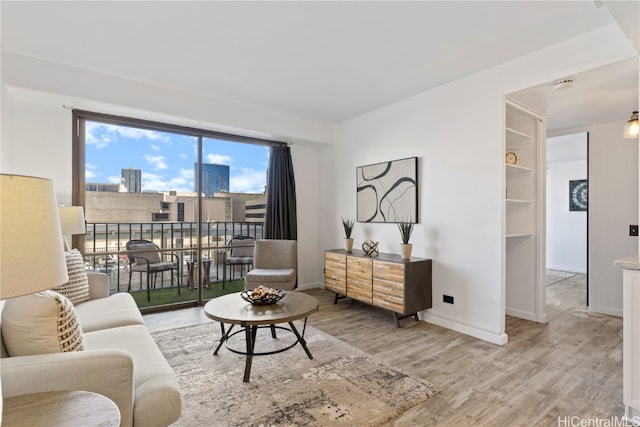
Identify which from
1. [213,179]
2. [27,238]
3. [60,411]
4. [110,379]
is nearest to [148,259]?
[213,179]

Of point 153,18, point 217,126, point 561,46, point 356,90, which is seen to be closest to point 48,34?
point 153,18

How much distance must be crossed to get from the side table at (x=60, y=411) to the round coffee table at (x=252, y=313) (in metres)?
1.20

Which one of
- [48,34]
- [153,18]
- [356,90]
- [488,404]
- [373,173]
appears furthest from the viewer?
[373,173]

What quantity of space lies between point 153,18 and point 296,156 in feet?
9.92

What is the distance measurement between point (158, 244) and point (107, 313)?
1.91 metres

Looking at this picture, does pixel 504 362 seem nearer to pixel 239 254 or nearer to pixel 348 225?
pixel 348 225

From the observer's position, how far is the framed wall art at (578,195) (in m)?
6.45

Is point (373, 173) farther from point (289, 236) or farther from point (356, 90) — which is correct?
point (289, 236)

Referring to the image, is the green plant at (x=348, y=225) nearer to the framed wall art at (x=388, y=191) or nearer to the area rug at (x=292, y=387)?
the framed wall art at (x=388, y=191)

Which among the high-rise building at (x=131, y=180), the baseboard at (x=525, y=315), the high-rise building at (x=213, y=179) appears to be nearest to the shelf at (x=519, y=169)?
the baseboard at (x=525, y=315)

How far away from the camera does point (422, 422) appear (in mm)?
1865

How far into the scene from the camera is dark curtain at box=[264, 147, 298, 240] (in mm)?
4922

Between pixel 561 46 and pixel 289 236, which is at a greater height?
pixel 561 46

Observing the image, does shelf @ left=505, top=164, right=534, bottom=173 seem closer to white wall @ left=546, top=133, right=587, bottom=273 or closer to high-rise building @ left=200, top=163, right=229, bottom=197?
white wall @ left=546, top=133, right=587, bottom=273
